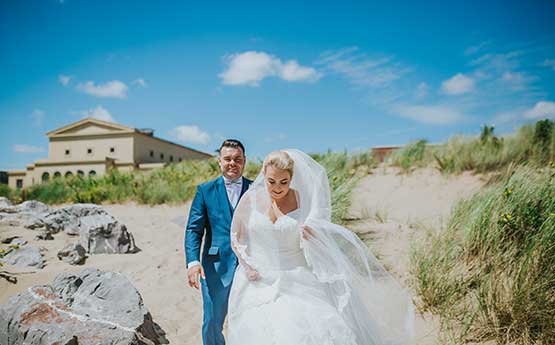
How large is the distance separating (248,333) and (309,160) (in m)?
1.56

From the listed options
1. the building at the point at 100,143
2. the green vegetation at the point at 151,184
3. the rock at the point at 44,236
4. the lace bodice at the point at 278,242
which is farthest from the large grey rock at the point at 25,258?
the building at the point at 100,143

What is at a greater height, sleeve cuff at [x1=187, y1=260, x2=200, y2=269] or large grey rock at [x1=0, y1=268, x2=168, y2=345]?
sleeve cuff at [x1=187, y1=260, x2=200, y2=269]

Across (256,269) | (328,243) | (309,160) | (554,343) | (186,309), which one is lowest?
(186,309)

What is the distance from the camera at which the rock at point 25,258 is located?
590 centimetres

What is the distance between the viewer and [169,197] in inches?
488

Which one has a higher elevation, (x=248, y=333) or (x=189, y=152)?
(x=189, y=152)

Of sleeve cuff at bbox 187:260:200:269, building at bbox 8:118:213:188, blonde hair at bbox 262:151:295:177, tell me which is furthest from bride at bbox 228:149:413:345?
building at bbox 8:118:213:188

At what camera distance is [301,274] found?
9.20 feet

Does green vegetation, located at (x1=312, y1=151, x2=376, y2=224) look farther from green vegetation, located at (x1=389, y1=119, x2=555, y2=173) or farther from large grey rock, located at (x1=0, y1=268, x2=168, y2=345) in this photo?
large grey rock, located at (x1=0, y1=268, x2=168, y2=345)

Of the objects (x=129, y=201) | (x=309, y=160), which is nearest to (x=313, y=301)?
(x=309, y=160)

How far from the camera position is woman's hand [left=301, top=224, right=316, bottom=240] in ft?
9.55

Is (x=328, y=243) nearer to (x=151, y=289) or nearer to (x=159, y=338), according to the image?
(x=159, y=338)

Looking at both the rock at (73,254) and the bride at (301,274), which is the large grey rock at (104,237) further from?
the bride at (301,274)

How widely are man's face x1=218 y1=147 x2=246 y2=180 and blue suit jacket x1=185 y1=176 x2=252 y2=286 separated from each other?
0.16m
